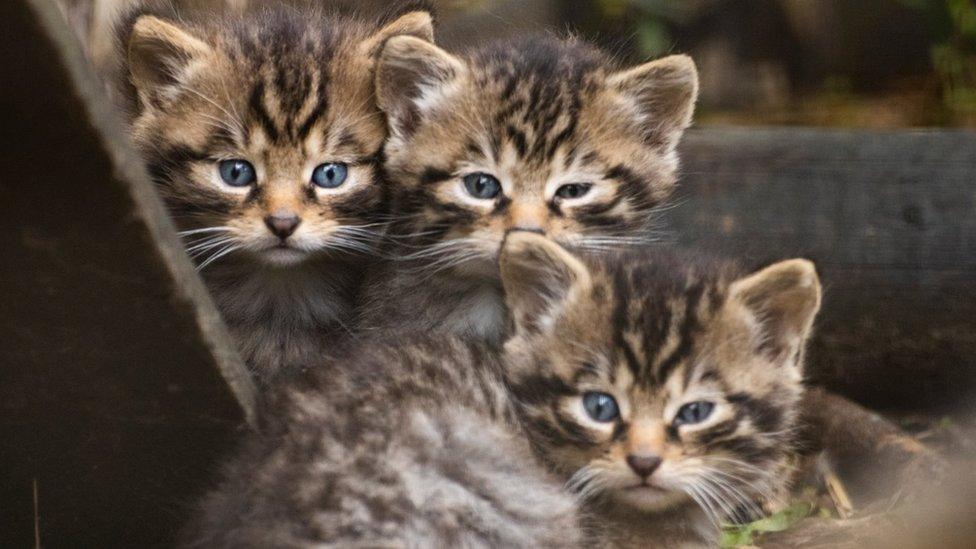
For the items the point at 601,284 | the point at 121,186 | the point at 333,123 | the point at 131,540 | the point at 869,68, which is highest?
the point at 121,186

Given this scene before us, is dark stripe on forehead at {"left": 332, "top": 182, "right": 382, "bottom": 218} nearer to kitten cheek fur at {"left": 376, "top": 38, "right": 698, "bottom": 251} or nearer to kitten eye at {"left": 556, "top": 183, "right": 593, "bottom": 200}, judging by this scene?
kitten cheek fur at {"left": 376, "top": 38, "right": 698, "bottom": 251}

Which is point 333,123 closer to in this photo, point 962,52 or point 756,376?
→ point 756,376

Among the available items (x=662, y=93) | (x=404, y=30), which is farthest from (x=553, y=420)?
(x=404, y=30)

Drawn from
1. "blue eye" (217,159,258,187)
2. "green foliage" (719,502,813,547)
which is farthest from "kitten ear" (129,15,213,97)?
"green foliage" (719,502,813,547)

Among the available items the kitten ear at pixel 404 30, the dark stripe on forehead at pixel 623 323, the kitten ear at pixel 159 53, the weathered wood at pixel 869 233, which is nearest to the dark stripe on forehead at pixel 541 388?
the dark stripe on forehead at pixel 623 323

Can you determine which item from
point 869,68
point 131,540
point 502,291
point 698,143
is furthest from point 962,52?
point 131,540

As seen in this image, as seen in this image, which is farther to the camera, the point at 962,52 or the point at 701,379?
the point at 962,52

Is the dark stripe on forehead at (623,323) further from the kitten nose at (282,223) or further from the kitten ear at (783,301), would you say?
the kitten nose at (282,223)

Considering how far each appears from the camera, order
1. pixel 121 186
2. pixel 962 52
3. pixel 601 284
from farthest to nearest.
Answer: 1. pixel 962 52
2. pixel 601 284
3. pixel 121 186
